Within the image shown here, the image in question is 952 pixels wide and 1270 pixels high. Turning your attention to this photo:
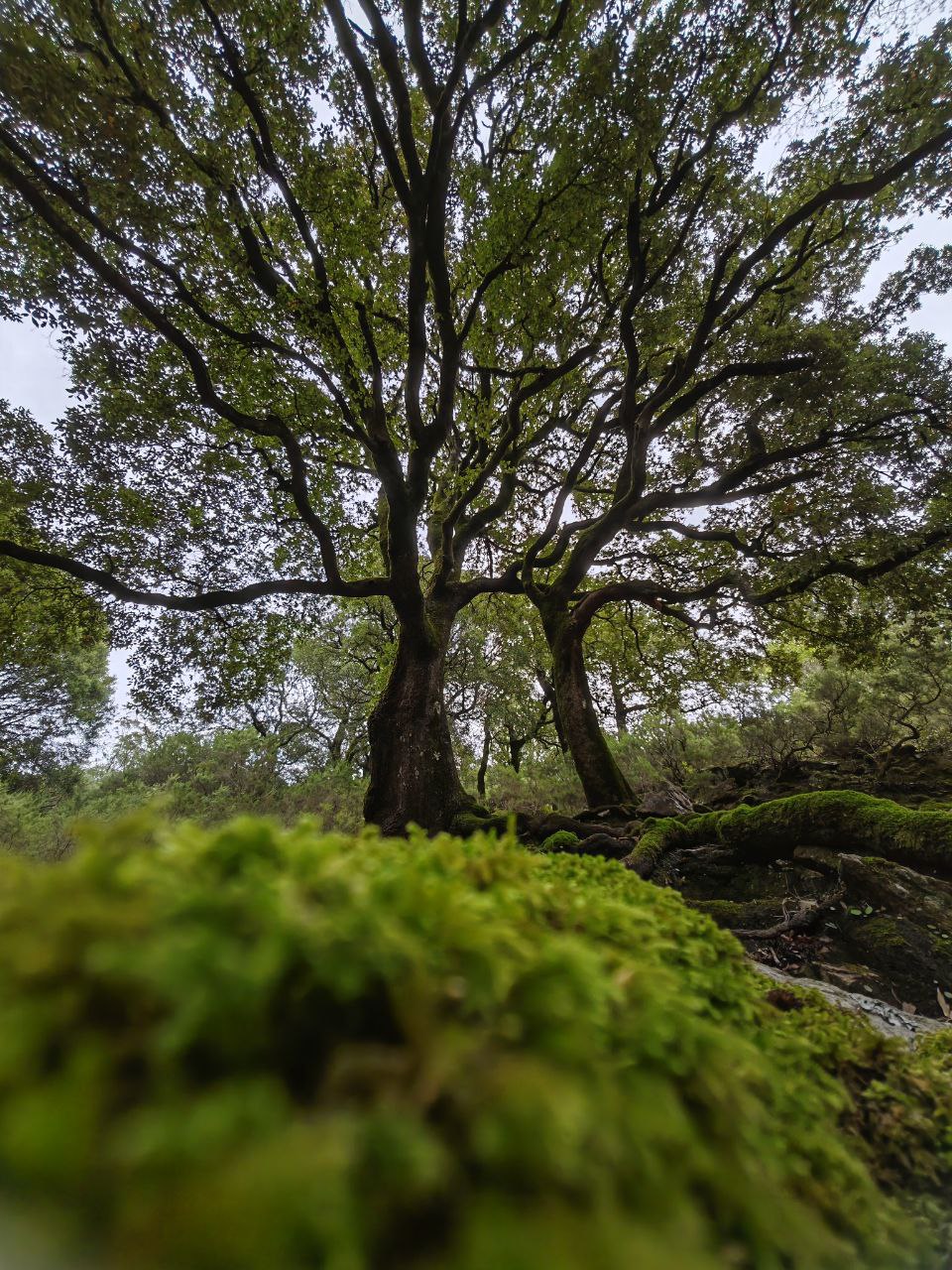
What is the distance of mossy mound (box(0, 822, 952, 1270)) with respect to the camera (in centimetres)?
44

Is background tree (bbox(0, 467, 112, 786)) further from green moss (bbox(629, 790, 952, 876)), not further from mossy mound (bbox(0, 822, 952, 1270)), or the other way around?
mossy mound (bbox(0, 822, 952, 1270))

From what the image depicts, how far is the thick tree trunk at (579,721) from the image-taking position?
8.77 m

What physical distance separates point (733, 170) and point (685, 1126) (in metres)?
10.6

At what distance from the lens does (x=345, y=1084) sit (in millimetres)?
536

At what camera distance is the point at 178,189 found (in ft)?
21.7

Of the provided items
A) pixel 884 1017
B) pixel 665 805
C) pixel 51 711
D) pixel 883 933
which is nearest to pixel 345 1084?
pixel 884 1017

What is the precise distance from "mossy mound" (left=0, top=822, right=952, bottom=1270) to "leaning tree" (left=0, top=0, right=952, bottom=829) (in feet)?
23.1

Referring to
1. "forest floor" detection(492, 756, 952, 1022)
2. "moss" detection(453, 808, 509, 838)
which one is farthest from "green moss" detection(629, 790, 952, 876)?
"moss" detection(453, 808, 509, 838)

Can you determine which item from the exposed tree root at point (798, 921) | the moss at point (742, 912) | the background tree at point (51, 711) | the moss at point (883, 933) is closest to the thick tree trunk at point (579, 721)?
the moss at point (742, 912)

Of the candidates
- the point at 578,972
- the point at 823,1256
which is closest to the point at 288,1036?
the point at 578,972

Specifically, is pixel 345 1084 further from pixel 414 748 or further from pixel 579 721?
pixel 579 721

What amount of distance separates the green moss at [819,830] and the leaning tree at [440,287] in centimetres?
355

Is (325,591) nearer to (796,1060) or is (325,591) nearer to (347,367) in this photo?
(347,367)

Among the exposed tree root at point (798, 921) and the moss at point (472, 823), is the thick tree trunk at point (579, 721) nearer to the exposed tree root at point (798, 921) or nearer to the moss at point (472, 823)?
the moss at point (472, 823)
